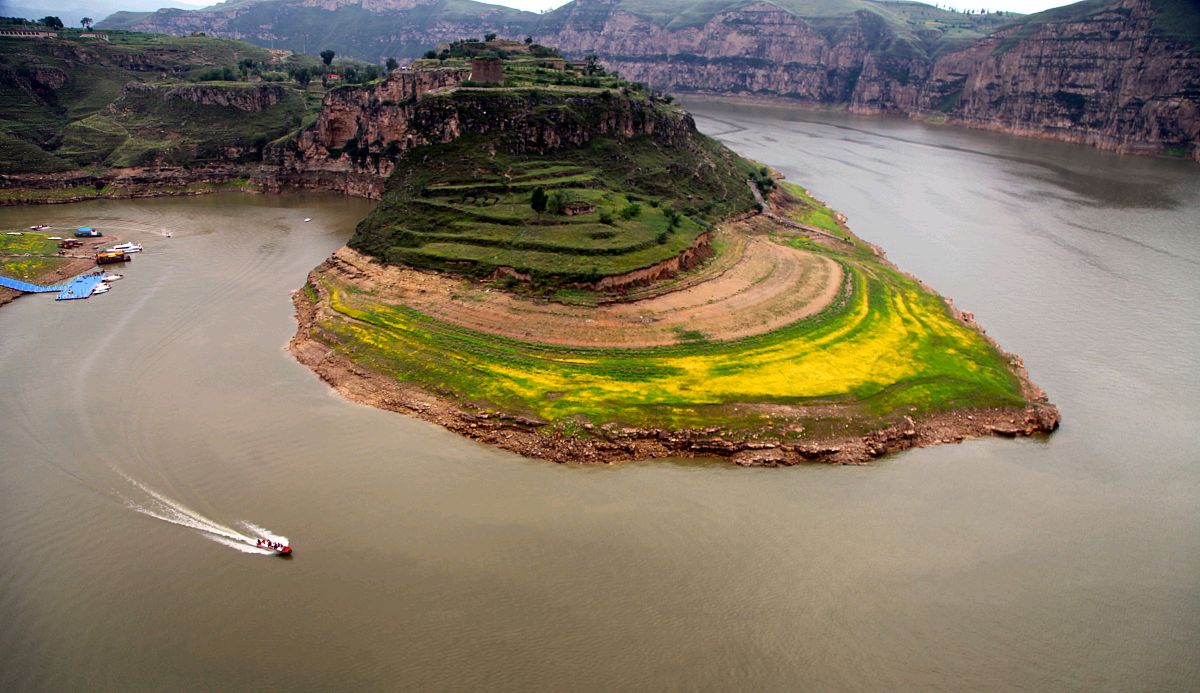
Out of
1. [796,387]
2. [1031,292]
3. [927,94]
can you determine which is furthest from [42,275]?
[927,94]

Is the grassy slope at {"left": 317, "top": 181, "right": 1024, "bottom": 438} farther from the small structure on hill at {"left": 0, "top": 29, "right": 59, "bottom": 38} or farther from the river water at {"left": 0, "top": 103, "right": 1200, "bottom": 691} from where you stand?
the small structure on hill at {"left": 0, "top": 29, "right": 59, "bottom": 38}

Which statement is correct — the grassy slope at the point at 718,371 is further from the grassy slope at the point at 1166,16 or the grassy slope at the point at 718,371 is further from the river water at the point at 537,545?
the grassy slope at the point at 1166,16

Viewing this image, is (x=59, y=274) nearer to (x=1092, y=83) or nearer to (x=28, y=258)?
(x=28, y=258)

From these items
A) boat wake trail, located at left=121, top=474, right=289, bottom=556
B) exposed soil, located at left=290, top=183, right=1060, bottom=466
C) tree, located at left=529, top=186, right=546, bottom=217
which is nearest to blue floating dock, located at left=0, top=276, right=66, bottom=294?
exposed soil, located at left=290, top=183, right=1060, bottom=466

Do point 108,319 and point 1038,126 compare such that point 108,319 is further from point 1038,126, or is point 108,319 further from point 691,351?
point 1038,126

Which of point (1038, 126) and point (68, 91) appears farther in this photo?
point (1038, 126)

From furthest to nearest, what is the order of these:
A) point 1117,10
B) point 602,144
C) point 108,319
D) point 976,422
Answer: point 1117,10, point 602,144, point 108,319, point 976,422
